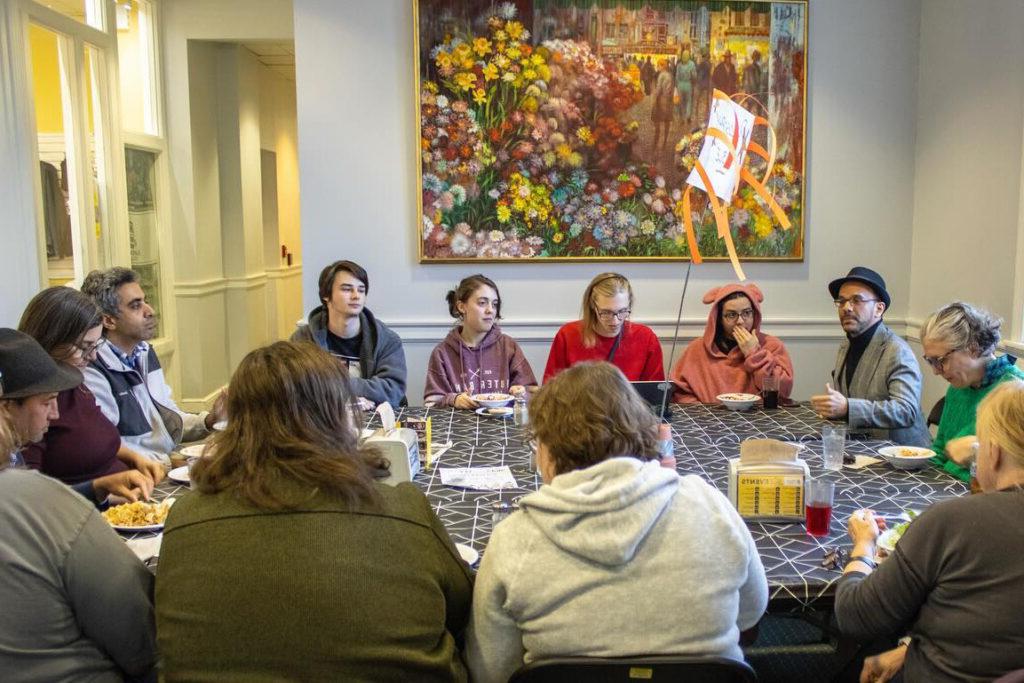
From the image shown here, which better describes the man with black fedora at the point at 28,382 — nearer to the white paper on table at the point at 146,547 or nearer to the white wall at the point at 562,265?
the white paper on table at the point at 146,547

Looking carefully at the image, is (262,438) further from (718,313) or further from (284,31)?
(284,31)

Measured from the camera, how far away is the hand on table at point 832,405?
10.2 feet

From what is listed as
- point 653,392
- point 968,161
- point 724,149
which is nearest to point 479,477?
point 653,392

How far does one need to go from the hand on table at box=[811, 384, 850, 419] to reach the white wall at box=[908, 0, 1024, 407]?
110cm

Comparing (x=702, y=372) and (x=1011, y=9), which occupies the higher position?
(x=1011, y=9)

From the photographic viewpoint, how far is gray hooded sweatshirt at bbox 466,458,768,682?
1383mm

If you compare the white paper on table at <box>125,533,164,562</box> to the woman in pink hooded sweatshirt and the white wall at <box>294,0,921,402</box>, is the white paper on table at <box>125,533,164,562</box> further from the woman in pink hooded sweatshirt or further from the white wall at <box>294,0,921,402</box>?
the white wall at <box>294,0,921,402</box>

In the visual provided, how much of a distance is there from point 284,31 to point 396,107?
176cm

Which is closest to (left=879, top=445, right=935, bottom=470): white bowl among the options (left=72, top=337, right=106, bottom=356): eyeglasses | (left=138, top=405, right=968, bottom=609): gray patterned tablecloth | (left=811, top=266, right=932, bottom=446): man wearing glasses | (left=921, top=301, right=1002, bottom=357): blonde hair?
(left=138, top=405, right=968, bottom=609): gray patterned tablecloth

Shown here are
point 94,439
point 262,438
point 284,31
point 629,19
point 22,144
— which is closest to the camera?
point 262,438

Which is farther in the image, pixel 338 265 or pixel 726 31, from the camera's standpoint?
pixel 726 31

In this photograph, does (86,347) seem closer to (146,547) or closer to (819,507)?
(146,547)

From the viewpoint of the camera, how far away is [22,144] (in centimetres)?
414

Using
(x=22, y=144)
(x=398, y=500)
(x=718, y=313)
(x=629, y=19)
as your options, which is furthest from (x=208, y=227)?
(x=398, y=500)
